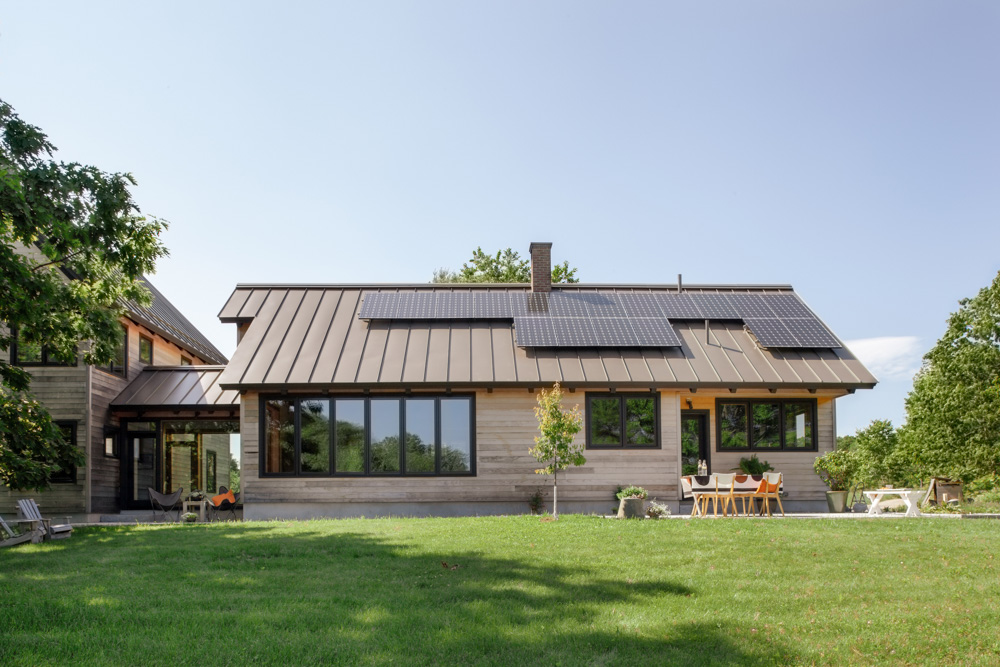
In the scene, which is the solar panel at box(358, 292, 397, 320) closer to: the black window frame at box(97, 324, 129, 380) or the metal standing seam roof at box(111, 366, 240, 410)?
the metal standing seam roof at box(111, 366, 240, 410)

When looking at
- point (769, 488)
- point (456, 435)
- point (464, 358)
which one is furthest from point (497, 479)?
point (769, 488)

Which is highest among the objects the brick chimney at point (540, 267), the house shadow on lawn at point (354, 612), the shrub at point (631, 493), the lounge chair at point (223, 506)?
the brick chimney at point (540, 267)

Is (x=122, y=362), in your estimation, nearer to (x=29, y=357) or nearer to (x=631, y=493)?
(x=29, y=357)

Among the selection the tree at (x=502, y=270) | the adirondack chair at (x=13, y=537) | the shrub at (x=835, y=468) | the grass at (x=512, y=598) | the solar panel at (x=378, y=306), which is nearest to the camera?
the grass at (x=512, y=598)

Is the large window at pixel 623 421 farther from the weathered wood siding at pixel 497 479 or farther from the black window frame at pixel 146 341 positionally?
the black window frame at pixel 146 341

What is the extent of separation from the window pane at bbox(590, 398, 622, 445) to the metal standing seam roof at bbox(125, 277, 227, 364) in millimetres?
11430

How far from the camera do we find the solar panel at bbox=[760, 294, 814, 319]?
806 inches

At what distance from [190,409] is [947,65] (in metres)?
18.6

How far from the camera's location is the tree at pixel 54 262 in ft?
36.9

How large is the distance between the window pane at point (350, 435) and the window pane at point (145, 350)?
8.28 metres

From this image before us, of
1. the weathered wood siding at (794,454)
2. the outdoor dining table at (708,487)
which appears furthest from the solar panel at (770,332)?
the outdoor dining table at (708,487)

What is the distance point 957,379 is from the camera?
61.5 feet

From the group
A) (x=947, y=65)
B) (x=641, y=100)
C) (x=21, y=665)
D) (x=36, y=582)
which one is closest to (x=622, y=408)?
(x=641, y=100)

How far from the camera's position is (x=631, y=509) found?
572 inches
